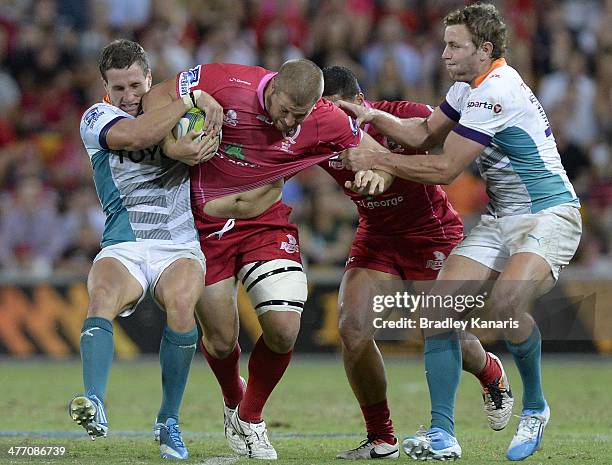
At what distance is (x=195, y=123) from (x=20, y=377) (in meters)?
6.48

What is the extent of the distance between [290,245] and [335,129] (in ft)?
2.72

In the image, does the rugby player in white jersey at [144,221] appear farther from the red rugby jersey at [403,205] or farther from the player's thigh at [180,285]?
the red rugby jersey at [403,205]

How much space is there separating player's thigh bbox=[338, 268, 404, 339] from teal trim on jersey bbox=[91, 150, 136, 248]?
1.53 meters

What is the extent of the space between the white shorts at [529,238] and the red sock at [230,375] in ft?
5.61

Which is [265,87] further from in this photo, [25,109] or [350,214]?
[25,109]

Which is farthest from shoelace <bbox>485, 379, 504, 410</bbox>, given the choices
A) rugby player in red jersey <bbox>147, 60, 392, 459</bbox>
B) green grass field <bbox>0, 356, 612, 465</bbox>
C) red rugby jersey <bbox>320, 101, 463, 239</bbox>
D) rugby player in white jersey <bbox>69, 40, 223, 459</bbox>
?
rugby player in white jersey <bbox>69, 40, 223, 459</bbox>

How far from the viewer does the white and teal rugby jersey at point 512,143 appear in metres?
7.14

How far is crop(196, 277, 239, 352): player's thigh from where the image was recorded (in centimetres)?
775

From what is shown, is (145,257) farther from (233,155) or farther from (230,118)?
(230,118)

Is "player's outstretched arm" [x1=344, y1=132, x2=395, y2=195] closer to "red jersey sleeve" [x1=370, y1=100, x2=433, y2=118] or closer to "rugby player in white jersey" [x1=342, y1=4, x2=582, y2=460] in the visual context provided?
"rugby player in white jersey" [x1=342, y1=4, x2=582, y2=460]

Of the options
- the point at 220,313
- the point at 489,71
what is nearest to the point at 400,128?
the point at 489,71

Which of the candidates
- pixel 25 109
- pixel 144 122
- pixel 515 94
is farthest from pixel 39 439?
pixel 25 109

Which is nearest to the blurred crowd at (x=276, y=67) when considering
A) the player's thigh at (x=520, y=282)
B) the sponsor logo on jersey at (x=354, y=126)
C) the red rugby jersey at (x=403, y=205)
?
the red rugby jersey at (x=403, y=205)

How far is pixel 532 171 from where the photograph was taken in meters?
7.32
